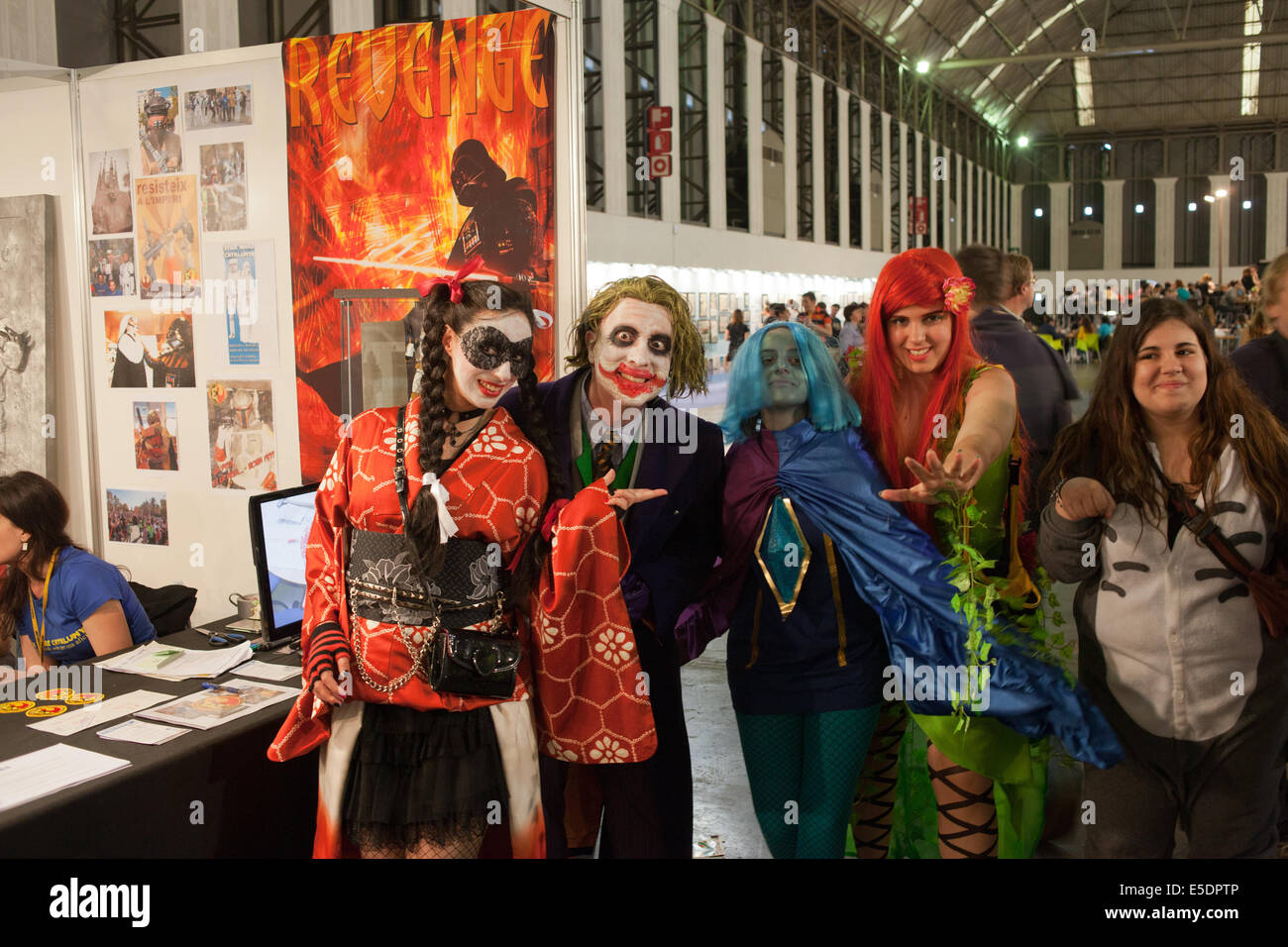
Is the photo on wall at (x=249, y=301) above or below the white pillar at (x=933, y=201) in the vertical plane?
below

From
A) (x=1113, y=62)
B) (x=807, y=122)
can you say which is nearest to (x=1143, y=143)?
(x=1113, y=62)

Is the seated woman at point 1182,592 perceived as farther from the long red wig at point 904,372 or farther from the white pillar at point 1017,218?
the white pillar at point 1017,218

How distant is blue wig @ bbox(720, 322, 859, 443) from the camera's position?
242 cm

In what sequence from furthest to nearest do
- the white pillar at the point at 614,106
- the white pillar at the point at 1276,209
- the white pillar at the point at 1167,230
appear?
the white pillar at the point at 1167,230 < the white pillar at the point at 1276,209 < the white pillar at the point at 614,106

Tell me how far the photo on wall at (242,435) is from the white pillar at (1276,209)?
32.9 metres

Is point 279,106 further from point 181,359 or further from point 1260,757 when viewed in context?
point 1260,757

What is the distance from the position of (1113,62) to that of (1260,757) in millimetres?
33764

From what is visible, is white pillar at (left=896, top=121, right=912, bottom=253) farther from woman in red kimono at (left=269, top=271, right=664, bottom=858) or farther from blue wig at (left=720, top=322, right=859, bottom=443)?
woman in red kimono at (left=269, top=271, right=664, bottom=858)

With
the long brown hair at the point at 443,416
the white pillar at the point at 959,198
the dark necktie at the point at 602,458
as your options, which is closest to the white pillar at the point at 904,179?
Result: the white pillar at the point at 959,198

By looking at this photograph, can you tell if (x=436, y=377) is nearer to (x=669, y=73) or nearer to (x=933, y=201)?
(x=669, y=73)

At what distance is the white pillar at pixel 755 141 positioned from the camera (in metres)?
18.2

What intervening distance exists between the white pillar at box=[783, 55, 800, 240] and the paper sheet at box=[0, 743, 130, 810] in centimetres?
1920

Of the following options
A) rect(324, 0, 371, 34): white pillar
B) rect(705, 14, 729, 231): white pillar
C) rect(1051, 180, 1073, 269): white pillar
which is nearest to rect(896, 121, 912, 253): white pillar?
rect(1051, 180, 1073, 269): white pillar

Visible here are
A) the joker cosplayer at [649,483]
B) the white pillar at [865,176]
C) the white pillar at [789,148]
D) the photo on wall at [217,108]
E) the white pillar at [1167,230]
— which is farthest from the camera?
the white pillar at [1167,230]
